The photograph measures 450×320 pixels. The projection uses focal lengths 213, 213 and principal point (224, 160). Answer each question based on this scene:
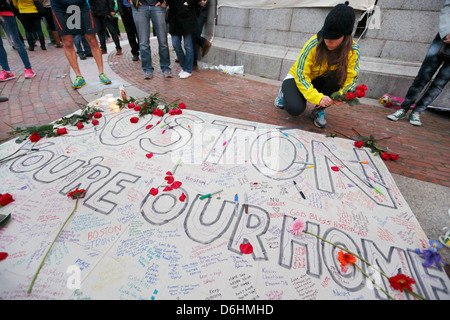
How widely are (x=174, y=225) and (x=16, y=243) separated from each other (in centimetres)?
107

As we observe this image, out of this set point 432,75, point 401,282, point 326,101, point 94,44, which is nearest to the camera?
point 401,282

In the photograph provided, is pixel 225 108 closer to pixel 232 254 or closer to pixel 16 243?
pixel 232 254

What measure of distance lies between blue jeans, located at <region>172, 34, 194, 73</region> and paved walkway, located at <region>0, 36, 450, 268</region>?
34 cm

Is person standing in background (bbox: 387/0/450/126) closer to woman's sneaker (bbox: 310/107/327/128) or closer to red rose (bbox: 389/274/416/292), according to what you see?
woman's sneaker (bbox: 310/107/327/128)

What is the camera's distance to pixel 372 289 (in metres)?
1.31

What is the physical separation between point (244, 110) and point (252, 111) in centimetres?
13

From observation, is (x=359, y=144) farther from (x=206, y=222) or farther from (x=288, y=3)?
(x=288, y=3)

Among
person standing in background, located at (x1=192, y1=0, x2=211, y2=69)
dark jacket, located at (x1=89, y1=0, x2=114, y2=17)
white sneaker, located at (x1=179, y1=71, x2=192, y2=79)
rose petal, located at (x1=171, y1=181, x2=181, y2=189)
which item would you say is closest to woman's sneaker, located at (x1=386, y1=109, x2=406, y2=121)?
rose petal, located at (x1=171, y1=181, x2=181, y2=189)

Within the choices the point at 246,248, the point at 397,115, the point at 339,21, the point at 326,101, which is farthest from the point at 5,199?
the point at 397,115

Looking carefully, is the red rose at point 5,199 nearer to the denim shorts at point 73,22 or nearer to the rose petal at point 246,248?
the rose petal at point 246,248

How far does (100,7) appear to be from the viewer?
204 inches

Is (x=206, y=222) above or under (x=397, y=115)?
under

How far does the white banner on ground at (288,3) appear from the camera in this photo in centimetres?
371

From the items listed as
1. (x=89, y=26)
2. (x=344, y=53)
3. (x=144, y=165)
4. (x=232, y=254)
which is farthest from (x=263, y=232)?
(x=89, y=26)
